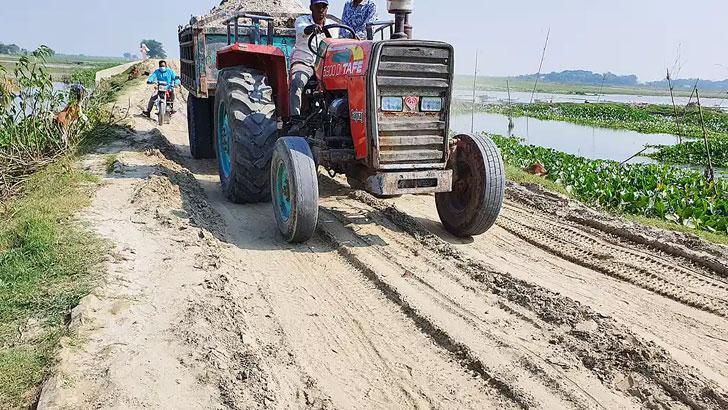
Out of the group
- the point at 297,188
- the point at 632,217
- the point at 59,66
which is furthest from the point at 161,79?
the point at 59,66

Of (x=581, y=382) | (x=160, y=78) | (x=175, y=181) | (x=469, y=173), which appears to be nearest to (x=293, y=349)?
(x=581, y=382)

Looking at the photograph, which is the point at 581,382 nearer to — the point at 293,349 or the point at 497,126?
the point at 293,349

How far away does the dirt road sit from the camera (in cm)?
311

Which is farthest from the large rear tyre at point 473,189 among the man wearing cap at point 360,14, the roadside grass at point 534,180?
the roadside grass at point 534,180

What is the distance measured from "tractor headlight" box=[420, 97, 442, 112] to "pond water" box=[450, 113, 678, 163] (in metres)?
11.3

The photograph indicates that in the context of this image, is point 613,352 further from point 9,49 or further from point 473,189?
point 9,49

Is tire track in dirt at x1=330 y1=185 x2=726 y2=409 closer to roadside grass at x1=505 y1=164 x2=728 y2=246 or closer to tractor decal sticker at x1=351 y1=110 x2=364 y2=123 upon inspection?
tractor decal sticker at x1=351 y1=110 x2=364 y2=123

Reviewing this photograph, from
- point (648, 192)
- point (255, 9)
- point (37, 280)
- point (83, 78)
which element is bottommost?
point (648, 192)

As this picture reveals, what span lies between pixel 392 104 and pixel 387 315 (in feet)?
6.40

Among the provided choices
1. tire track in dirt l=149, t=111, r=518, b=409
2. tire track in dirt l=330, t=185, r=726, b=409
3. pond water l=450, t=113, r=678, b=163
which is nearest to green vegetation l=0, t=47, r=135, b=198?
tire track in dirt l=149, t=111, r=518, b=409

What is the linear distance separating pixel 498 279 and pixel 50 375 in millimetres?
3128

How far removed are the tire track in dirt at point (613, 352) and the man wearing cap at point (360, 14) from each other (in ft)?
10.3

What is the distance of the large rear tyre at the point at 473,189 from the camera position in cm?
541

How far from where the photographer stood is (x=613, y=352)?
3535 mm
